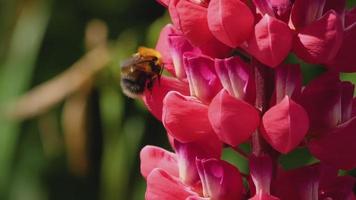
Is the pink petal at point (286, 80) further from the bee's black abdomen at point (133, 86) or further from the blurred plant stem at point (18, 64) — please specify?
the blurred plant stem at point (18, 64)

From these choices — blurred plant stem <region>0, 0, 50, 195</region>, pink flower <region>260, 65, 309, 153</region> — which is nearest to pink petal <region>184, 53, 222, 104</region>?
pink flower <region>260, 65, 309, 153</region>

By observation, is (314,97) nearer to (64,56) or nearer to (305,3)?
(305,3)

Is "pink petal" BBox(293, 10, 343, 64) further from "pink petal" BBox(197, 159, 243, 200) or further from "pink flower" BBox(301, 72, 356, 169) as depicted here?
"pink petal" BBox(197, 159, 243, 200)

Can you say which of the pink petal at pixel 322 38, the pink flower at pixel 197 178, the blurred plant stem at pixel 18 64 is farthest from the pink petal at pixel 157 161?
the blurred plant stem at pixel 18 64

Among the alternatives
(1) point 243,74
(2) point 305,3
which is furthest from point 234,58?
(2) point 305,3

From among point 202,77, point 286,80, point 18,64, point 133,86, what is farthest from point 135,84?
point 18,64

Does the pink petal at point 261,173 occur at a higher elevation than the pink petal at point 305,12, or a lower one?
lower
